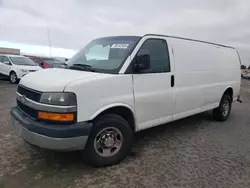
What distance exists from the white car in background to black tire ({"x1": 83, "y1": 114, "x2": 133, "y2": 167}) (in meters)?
11.8

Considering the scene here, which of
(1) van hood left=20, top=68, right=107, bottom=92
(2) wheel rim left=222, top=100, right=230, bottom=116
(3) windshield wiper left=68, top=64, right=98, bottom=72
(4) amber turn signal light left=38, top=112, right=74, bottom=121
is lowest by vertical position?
(2) wheel rim left=222, top=100, right=230, bottom=116

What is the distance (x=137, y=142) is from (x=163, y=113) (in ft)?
2.57

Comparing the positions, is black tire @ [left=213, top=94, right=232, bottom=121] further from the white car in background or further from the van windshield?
the white car in background

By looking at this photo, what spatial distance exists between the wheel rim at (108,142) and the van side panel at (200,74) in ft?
5.02

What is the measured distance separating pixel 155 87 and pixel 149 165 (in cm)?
128

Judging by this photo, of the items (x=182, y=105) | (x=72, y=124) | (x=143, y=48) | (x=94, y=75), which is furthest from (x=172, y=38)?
(x=72, y=124)

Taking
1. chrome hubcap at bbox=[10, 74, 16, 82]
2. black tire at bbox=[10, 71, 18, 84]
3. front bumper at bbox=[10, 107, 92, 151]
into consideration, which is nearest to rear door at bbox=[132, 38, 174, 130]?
front bumper at bbox=[10, 107, 92, 151]

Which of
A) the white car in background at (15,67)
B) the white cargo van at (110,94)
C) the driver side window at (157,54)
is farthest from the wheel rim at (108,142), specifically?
the white car in background at (15,67)

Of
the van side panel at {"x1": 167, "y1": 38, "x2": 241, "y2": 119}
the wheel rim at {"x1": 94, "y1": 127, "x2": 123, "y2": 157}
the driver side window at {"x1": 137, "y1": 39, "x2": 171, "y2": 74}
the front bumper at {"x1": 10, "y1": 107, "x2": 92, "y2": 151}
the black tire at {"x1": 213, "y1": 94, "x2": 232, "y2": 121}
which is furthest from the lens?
the black tire at {"x1": 213, "y1": 94, "x2": 232, "y2": 121}

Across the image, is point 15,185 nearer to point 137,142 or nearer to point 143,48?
point 137,142

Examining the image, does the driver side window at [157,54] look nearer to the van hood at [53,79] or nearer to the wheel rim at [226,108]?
the van hood at [53,79]

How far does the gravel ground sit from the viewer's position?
321 cm

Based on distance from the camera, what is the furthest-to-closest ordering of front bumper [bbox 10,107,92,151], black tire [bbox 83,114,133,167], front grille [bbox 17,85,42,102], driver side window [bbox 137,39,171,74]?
driver side window [bbox 137,39,171,74] < black tire [bbox 83,114,133,167] < front grille [bbox 17,85,42,102] < front bumper [bbox 10,107,92,151]

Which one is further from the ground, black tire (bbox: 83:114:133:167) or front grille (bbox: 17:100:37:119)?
front grille (bbox: 17:100:37:119)
